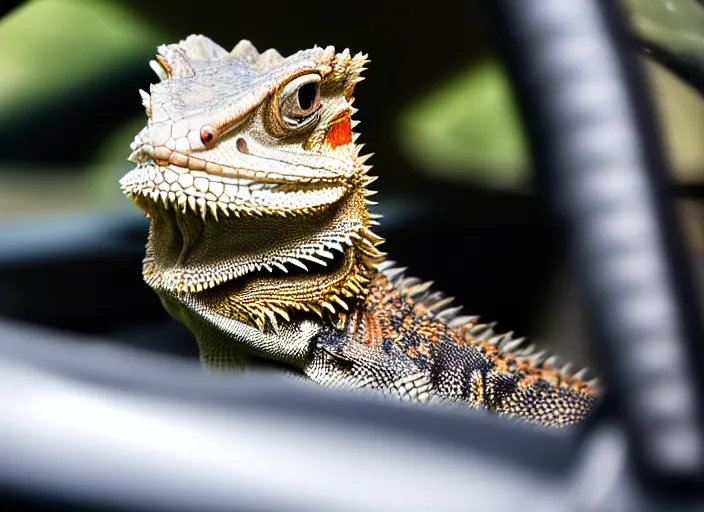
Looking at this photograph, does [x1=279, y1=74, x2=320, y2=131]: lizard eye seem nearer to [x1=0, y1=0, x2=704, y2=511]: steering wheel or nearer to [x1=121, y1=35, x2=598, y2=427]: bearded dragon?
[x1=121, y1=35, x2=598, y2=427]: bearded dragon

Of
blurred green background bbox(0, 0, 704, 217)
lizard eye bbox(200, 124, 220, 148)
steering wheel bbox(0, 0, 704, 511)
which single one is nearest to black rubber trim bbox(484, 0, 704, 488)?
steering wheel bbox(0, 0, 704, 511)

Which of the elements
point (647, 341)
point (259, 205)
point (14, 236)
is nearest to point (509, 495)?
point (647, 341)

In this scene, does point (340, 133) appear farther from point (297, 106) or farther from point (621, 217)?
point (621, 217)

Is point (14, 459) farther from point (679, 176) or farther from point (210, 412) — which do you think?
point (679, 176)

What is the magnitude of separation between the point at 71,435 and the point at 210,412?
0.07 meters

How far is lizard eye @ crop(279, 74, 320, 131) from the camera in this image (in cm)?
103

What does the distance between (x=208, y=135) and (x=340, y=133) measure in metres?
0.21

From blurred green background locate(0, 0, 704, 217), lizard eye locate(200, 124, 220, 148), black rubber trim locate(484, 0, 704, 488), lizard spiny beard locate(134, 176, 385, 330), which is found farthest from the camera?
blurred green background locate(0, 0, 704, 217)

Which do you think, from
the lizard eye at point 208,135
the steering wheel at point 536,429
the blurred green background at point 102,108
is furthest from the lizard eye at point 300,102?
the blurred green background at point 102,108

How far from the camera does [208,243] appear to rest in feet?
3.54

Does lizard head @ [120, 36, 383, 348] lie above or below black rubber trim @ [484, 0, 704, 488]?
above

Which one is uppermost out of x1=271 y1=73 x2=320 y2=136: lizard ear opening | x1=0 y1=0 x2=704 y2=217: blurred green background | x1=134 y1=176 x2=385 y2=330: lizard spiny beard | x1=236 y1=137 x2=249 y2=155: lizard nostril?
x1=0 y1=0 x2=704 y2=217: blurred green background

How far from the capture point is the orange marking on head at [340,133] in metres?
1.10

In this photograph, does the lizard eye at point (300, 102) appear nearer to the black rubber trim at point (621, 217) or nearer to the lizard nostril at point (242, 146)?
the lizard nostril at point (242, 146)
